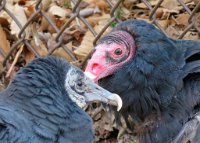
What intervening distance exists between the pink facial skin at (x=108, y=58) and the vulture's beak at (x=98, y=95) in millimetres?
223

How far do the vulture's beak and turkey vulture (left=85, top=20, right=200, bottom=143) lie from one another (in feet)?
0.78

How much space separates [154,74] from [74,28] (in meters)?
1.50

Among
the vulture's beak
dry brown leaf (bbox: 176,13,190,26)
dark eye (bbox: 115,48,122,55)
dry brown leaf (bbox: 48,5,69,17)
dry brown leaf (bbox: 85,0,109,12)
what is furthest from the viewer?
dry brown leaf (bbox: 85,0,109,12)

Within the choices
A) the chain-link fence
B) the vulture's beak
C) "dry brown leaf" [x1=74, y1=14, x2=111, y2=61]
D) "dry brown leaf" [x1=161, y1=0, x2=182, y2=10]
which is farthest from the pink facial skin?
"dry brown leaf" [x1=161, y1=0, x2=182, y2=10]

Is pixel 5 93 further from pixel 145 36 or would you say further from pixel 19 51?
pixel 19 51

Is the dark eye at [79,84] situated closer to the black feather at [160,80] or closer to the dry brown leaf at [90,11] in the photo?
the black feather at [160,80]

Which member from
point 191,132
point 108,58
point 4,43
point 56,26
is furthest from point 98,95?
point 4,43

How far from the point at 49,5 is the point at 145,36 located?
5.59 feet

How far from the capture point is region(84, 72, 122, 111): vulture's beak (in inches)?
158

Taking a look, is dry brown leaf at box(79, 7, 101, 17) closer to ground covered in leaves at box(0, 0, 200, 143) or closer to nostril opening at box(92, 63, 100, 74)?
ground covered in leaves at box(0, 0, 200, 143)

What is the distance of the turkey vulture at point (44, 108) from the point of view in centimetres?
366

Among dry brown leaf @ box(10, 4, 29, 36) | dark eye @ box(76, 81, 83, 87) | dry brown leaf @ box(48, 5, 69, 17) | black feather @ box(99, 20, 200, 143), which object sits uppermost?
dark eye @ box(76, 81, 83, 87)

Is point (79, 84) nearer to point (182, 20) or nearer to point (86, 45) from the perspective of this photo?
point (86, 45)

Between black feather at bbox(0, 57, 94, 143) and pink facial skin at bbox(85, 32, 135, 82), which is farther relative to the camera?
pink facial skin at bbox(85, 32, 135, 82)
